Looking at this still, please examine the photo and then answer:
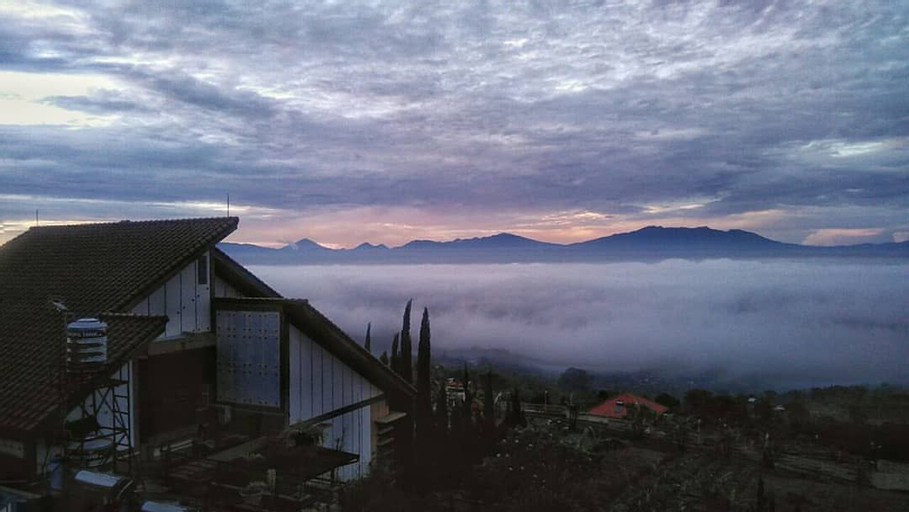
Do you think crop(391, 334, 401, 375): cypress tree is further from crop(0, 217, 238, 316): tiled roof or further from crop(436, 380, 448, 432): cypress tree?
crop(0, 217, 238, 316): tiled roof

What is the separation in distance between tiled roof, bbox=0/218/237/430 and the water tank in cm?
46

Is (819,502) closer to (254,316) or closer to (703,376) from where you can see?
(254,316)

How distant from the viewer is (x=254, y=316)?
9.16 metres

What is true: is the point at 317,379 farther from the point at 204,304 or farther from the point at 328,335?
the point at 204,304

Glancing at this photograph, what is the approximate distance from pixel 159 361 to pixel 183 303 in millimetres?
906

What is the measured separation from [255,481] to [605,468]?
2084 centimetres

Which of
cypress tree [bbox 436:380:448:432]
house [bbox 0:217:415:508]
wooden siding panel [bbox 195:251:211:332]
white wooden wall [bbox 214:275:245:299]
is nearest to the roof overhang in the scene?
house [bbox 0:217:415:508]

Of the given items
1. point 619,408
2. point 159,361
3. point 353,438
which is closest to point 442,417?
point 353,438

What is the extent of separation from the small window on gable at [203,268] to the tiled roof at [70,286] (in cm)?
26

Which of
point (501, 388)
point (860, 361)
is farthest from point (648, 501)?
point (860, 361)

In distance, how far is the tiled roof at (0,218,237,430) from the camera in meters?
7.39

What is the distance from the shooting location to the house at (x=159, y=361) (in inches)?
276

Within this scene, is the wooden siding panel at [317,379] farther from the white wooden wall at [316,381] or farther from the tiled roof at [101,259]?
the tiled roof at [101,259]

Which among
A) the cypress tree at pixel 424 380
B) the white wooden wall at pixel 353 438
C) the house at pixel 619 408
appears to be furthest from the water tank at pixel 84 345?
the house at pixel 619 408
